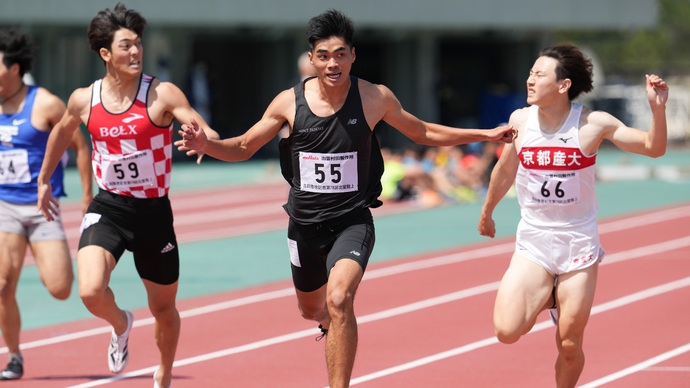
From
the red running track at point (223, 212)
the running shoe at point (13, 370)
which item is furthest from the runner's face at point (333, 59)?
the red running track at point (223, 212)

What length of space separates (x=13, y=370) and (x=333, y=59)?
313 centimetres

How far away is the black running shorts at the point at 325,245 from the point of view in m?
6.35

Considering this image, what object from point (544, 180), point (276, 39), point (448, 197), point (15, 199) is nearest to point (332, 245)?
point (544, 180)

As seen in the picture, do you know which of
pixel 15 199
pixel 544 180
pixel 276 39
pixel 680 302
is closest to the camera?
pixel 544 180

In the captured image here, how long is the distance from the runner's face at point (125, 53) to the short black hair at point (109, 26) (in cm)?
4

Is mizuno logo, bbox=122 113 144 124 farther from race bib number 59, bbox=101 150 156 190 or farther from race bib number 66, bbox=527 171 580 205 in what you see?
race bib number 66, bbox=527 171 580 205

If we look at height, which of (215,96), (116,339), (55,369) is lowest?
(215,96)

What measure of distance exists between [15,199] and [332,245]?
2.49 m

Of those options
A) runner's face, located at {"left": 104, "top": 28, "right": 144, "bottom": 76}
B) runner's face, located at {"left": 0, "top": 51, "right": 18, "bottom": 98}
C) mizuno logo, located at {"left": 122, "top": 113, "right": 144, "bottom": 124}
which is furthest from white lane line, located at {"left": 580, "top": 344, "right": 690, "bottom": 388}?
runner's face, located at {"left": 0, "top": 51, "right": 18, "bottom": 98}

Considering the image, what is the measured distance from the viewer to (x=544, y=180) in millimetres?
6121

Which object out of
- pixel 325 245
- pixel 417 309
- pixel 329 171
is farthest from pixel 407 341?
pixel 329 171

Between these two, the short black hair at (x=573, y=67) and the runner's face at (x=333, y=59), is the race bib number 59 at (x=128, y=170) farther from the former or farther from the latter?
the short black hair at (x=573, y=67)

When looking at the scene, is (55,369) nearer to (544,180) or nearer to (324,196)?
(324,196)

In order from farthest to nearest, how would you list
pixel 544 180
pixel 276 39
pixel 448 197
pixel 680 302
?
pixel 276 39
pixel 448 197
pixel 680 302
pixel 544 180
